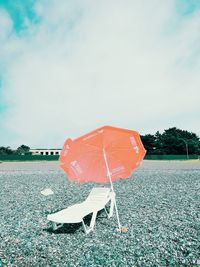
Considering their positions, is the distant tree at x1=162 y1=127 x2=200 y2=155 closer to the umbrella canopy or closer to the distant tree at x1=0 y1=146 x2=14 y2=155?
the distant tree at x1=0 y1=146 x2=14 y2=155

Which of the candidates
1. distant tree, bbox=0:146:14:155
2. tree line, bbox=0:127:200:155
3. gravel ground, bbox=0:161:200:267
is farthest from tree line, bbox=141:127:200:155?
gravel ground, bbox=0:161:200:267

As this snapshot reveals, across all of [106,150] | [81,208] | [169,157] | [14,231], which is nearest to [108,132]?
[106,150]

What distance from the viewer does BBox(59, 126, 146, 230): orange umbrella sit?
6.43 m

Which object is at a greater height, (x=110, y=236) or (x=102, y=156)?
(x=102, y=156)

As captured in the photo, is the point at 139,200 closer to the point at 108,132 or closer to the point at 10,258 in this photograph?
the point at 108,132

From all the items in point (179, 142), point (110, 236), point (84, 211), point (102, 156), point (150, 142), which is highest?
point (150, 142)

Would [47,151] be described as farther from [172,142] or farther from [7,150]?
[172,142]

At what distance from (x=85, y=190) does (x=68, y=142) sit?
5289 millimetres

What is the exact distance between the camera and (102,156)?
22.2ft

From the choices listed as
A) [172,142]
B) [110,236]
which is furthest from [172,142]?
[110,236]

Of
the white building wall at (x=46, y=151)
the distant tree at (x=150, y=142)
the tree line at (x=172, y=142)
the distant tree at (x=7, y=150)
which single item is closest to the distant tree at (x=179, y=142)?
the tree line at (x=172, y=142)

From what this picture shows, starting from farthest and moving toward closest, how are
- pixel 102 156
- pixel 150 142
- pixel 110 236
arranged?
1. pixel 150 142
2. pixel 102 156
3. pixel 110 236

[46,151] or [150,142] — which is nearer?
[150,142]

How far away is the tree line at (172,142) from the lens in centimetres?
9488
